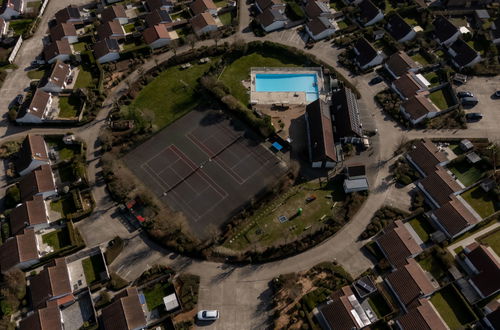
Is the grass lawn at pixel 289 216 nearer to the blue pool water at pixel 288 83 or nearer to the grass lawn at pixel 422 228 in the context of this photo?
the grass lawn at pixel 422 228

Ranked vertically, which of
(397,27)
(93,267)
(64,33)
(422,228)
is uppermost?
(64,33)

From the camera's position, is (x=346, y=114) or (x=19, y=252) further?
(x=346, y=114)

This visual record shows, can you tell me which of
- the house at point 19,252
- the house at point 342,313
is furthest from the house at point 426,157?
the house at point 19,252

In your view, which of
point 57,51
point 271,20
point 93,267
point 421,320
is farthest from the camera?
point 271,20

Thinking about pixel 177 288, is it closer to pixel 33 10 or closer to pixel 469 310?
pixel 469 310

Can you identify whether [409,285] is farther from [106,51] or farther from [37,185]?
[106,51]

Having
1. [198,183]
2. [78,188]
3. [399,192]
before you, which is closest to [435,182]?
[399,192]

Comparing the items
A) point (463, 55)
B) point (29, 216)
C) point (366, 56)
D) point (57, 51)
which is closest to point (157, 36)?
point (57, 51)

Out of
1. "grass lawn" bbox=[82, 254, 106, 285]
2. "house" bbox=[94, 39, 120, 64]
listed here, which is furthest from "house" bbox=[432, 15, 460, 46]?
"grass lawn" bbox=[82, 254, 106, 285]
